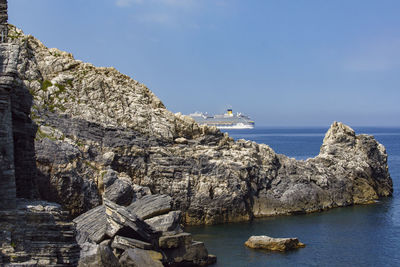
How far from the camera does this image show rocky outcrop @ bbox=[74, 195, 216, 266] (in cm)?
3094

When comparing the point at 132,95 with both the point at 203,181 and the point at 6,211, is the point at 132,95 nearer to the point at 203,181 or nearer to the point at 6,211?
the point at 203,181

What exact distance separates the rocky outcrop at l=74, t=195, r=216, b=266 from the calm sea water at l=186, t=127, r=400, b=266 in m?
3.65

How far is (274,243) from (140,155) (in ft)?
65.5

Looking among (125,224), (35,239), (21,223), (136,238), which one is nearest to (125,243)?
(125,224)

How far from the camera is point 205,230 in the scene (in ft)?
165

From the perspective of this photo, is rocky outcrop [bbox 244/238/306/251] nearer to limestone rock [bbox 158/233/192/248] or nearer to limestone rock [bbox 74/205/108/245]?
limestone rock [bbox 158/233/192/248]

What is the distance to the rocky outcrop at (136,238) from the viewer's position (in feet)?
102

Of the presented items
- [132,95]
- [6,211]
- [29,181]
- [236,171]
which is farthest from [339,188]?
[6,211]

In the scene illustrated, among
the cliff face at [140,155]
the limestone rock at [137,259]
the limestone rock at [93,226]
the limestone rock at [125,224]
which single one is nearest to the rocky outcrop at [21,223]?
the limestone rock at [137,259]

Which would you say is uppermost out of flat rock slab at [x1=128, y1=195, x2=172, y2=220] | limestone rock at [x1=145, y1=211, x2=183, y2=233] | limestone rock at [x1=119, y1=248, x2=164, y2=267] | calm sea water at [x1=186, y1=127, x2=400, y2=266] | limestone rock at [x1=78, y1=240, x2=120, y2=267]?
flat rock slab at [x1=128, y1=195, x2=172, y2=220]

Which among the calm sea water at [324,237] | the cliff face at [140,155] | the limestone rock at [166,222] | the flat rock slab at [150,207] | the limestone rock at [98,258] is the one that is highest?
the cliff face at [140,155]

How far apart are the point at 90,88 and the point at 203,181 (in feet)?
59.0

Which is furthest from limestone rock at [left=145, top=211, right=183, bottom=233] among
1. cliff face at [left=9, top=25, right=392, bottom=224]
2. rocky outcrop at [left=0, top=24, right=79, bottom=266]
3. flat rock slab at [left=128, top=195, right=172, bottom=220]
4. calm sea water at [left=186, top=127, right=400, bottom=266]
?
rocky outcrop at [left=0, top=24, right=79, bottom=266]

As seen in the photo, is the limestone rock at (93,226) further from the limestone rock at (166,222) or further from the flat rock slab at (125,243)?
the limestone rock at (166,222)
